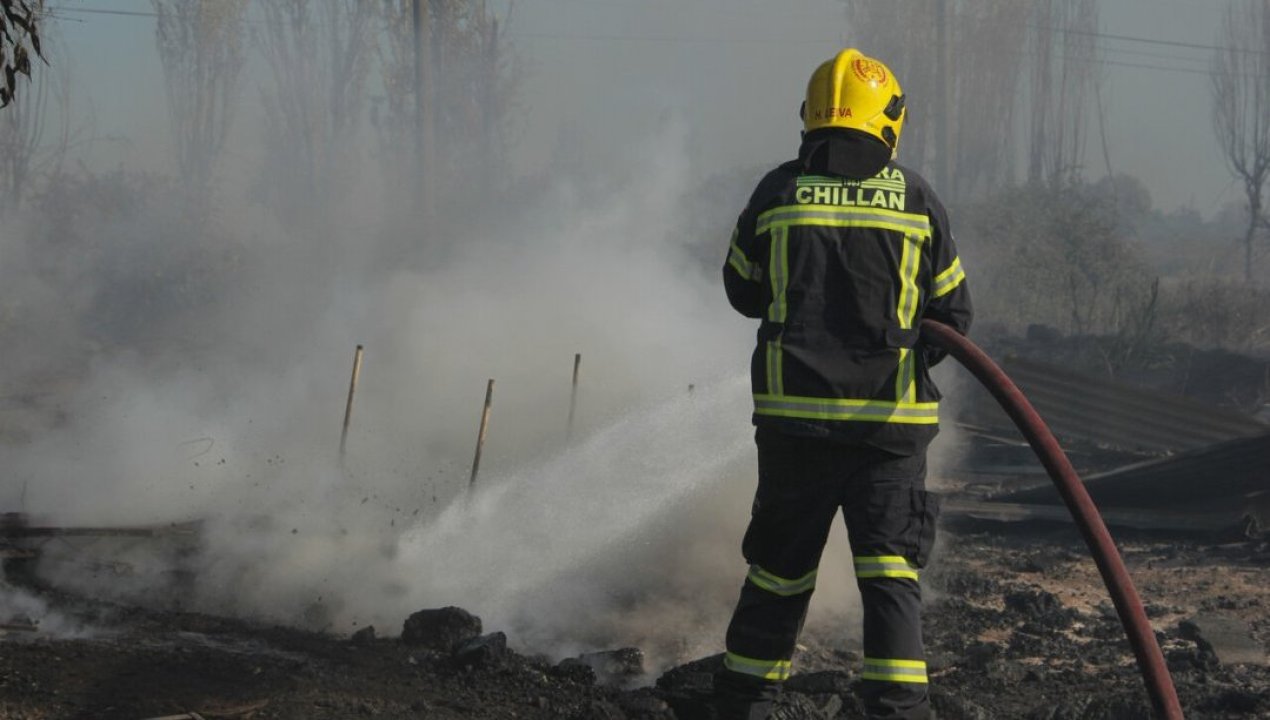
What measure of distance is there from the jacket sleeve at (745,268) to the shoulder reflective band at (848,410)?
1.00 ft

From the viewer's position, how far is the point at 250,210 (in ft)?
87.7

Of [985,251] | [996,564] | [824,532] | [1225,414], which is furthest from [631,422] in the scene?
[985,251]

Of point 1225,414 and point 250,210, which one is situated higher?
point 250,210

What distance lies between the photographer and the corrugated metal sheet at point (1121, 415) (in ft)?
41.3

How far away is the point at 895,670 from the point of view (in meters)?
3.29

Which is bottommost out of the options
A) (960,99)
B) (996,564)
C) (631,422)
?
(996,564)

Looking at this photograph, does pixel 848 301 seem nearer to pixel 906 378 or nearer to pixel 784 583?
pixel 906 378

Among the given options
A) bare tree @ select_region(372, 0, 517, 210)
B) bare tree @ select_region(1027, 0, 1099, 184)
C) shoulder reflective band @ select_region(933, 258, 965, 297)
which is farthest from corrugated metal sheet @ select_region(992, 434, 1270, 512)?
bare tree @ select_region(1027, 0, 1099, 184)

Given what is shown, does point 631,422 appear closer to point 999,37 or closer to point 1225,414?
point 1225,414

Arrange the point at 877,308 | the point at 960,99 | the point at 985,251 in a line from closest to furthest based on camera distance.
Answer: the point at 877,308, the point at 985,251, the point at 960,99

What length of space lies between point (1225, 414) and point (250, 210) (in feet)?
65.0

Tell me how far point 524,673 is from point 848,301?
203 cm

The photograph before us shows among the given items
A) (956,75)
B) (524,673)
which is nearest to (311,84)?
(956,75)

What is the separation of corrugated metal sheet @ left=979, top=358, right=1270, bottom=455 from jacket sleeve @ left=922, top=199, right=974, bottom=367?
386 inches
